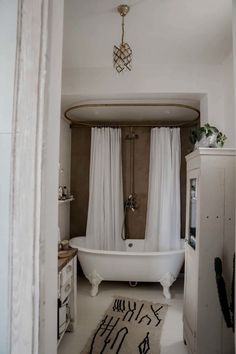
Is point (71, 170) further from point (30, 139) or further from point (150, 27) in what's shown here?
point (30, 139)

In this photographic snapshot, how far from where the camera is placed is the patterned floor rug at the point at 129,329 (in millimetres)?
2359

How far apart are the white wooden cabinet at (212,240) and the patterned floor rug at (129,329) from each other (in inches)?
22.3

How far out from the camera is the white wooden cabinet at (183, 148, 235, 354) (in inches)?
79.5

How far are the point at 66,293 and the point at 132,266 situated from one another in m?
1.32

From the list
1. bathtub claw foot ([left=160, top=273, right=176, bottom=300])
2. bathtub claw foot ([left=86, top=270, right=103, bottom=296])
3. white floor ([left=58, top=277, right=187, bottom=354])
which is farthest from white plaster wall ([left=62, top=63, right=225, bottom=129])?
bathtub claw foot ([left=86, top=270, right=103, bottom=296])

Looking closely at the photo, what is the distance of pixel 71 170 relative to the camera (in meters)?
4.76

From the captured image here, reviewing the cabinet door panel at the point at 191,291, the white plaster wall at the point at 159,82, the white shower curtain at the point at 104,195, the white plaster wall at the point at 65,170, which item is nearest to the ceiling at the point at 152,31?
the white plaster wall at the point at 159,82

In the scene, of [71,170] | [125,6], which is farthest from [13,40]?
[71,170]

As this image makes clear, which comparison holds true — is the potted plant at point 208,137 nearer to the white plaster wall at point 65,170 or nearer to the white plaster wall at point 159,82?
the white plaster wall at point 159,82

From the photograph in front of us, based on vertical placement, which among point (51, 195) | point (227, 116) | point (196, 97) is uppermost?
point (196, 97)

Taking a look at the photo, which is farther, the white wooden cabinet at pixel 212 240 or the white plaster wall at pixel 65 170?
the white plaster wall at pixel 65 170

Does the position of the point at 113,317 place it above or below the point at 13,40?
below

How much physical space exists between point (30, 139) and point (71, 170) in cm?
400

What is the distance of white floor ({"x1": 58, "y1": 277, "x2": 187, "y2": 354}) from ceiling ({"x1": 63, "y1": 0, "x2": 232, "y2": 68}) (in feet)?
9.54
